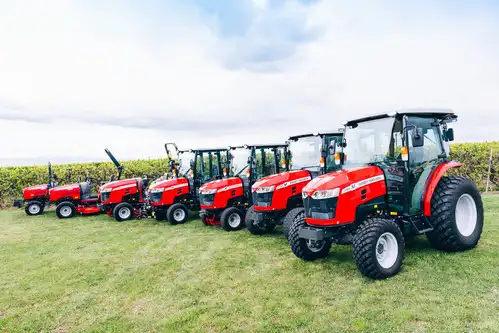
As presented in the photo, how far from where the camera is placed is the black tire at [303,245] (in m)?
5.80

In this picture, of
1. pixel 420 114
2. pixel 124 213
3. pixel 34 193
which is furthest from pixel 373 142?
pixel 34 193

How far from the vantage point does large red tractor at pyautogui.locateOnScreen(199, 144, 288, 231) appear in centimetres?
919

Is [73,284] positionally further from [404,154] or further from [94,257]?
[404,154]

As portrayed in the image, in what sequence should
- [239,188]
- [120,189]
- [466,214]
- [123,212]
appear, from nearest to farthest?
[466,214], [239,188], [123,212], [120,189]

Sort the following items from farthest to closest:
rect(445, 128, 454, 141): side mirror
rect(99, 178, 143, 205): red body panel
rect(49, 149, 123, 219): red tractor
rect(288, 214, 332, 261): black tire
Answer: rect(49, 149, 123, 219): red tractor, rect(99, 178, 143, 205): red body panel, rect(445, 128, 454, 141): side mirror, rect(288, 214, 332, 261): black tire

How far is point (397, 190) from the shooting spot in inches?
221

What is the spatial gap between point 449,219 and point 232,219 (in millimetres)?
4999

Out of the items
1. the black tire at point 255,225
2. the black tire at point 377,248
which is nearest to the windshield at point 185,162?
the black tire at point 255,225

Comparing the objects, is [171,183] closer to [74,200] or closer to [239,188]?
[239,188]

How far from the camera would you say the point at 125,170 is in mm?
17750

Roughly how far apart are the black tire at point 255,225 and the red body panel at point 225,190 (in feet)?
4.25

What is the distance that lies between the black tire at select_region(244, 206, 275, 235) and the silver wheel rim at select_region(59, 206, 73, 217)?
760 cm

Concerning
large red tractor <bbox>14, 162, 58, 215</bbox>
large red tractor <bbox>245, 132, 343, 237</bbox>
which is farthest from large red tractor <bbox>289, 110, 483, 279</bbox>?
large red tractor <bbox>14, 162, 58, 215</bbox>

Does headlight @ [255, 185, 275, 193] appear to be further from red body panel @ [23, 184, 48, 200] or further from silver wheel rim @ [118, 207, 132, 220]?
red body panel @ [23, 184, 48, 200]
